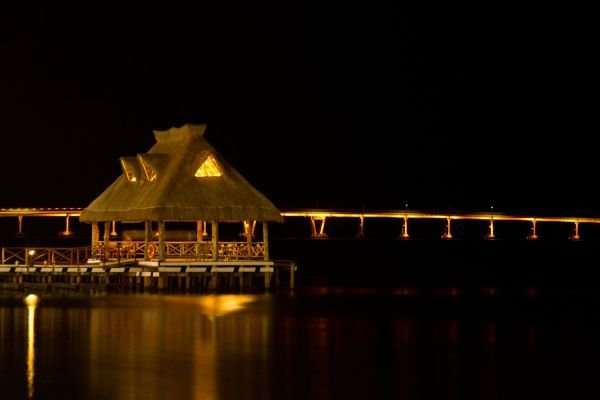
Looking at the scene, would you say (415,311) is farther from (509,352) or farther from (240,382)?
(240,382)

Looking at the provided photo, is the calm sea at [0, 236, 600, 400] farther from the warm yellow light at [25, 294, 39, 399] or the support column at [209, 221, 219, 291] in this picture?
the support column at [209, 221, 219, 291]

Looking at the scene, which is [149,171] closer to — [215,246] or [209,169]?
[209,169]

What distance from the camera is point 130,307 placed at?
3816 centimetres

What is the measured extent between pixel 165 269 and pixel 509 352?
64.3ft

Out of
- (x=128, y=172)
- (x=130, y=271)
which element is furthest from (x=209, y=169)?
(x=130, y=271)

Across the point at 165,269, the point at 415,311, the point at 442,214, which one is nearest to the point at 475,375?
the point at 415,311

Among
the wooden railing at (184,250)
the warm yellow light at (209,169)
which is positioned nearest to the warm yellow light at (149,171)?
the warm yellow light at (209,169)

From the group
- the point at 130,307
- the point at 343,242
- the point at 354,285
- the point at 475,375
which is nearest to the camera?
the point at 475,375

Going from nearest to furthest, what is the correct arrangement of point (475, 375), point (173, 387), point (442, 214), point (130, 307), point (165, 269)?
point (173, 387) < point (475, 375) < point (130, 307) < point (165, 269) < point (442, 214)

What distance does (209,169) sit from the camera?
1864 inches

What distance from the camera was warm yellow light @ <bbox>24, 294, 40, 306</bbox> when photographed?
130ft

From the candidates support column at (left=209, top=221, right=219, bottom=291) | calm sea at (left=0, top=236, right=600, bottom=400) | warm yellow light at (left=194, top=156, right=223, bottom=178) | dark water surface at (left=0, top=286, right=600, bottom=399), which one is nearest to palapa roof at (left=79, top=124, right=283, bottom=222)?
warm yellow light at (left=194, top=156, right=223, bottom=178)

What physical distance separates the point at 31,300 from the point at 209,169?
33.2ft

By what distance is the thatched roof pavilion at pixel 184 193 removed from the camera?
150ft
